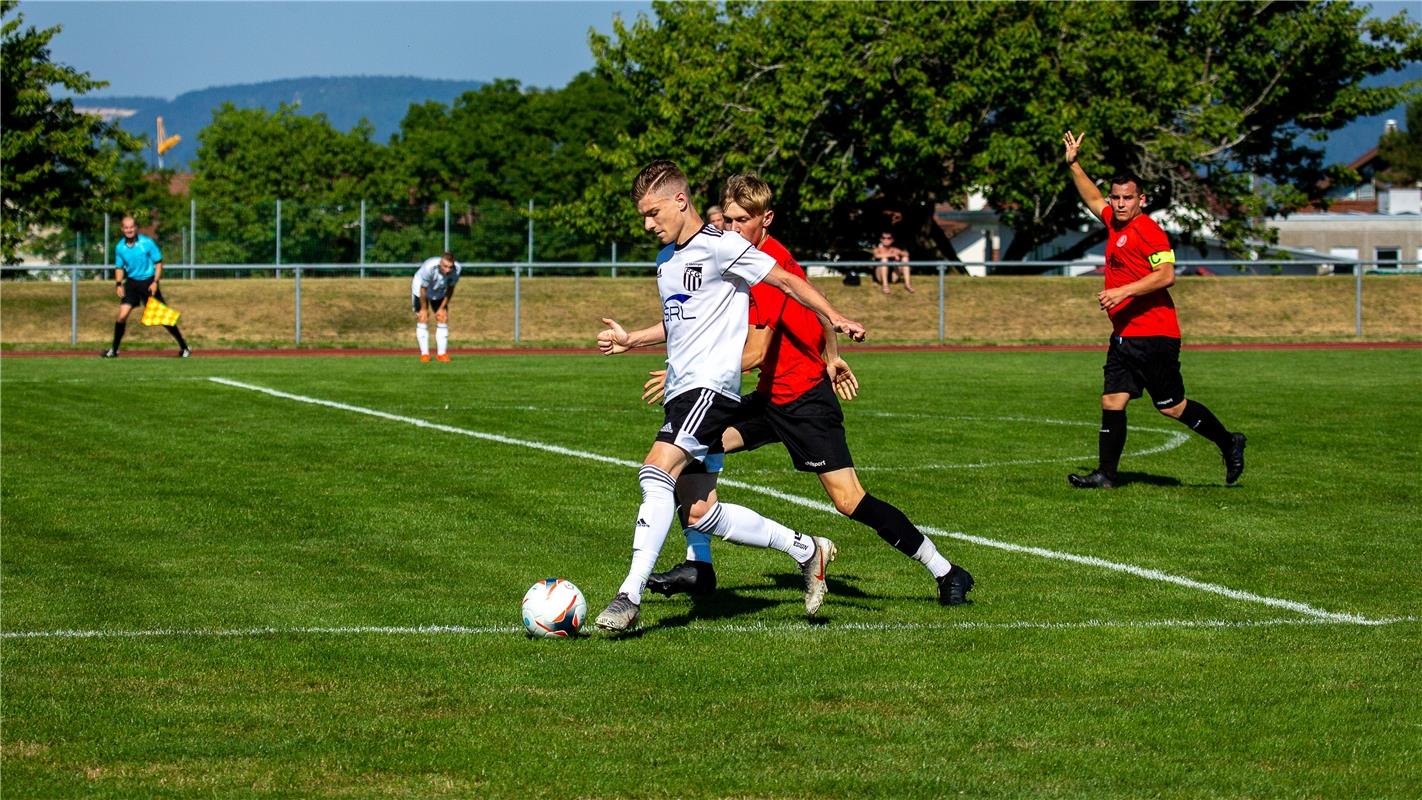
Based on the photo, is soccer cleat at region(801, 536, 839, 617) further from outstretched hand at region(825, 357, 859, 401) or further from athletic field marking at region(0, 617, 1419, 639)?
outstretched hand at region(825, 357, 859, 401)

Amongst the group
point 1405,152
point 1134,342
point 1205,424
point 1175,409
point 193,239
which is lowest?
point 1205,424

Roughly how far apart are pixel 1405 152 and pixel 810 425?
12028 cm

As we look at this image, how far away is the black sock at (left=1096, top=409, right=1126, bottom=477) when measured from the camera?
12.1 metres

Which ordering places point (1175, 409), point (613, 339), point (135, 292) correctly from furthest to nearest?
point (135, 292), point (1175, 409), point (613, 339)

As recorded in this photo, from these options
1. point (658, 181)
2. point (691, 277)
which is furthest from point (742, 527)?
point (658, 181)

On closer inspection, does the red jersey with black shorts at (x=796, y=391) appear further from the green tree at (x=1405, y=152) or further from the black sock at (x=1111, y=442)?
the green tree at (x=1405, y=152)

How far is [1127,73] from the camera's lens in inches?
1693

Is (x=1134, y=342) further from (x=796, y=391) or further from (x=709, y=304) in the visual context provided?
(x=709, y=304)

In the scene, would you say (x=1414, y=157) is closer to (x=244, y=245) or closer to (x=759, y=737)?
(x=244, y=245)

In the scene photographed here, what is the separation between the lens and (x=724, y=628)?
7363mm

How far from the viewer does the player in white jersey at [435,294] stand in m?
28.5

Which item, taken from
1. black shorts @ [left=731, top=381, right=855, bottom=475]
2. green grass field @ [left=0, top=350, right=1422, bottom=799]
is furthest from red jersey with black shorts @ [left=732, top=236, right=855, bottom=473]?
green grass field @ [left=0, top=350, right=1422, bottom=799]

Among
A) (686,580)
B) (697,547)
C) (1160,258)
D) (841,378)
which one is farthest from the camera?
(1160,258)

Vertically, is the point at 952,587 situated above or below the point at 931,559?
below
